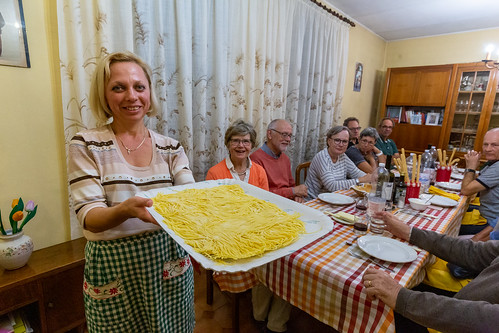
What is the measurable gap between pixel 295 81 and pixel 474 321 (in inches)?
106

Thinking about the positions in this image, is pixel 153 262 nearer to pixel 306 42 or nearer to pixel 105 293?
pixel 105 293

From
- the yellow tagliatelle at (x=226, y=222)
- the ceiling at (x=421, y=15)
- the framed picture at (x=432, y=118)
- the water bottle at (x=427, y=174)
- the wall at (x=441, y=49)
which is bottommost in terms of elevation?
the water bottle at (x=427, y=174)

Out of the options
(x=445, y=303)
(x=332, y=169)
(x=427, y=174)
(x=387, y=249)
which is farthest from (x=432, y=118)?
(x=445, y=303)

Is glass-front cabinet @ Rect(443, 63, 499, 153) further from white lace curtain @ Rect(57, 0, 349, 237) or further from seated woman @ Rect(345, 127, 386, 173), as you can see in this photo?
white lace curtain @ Rect(57, 0, 349, 237)

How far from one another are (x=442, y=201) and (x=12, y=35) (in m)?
2.80

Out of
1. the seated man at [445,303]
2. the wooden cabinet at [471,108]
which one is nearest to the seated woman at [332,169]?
the seated man at [445,303]

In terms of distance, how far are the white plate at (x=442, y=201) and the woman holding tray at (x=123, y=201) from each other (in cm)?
175

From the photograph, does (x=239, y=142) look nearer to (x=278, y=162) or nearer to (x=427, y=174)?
(x=278, y=162)

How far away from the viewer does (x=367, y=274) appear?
905 millimetres

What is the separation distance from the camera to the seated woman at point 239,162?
6.20 ft

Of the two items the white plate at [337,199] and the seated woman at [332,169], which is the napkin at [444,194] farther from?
the white plate at [337,199]

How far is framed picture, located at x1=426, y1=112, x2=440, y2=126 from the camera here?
171 inches

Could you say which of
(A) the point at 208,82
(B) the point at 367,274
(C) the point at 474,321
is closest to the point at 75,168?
(B) the point at 367,274

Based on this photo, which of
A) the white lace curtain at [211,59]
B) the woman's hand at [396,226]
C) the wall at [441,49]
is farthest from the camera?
the wall at [441,49]
